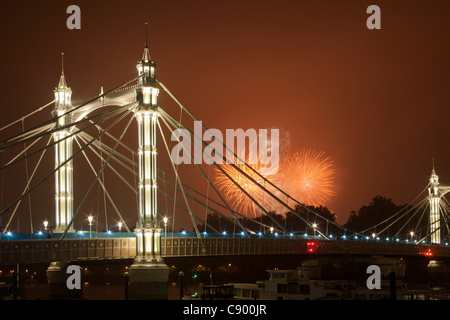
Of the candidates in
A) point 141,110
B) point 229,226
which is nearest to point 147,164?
point 141,110

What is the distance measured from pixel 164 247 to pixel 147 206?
30.8 feet

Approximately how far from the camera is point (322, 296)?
56625mm

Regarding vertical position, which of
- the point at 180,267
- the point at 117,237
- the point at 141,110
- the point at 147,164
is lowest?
the point at 180,267

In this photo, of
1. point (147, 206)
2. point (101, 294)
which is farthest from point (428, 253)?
point (147, 206)

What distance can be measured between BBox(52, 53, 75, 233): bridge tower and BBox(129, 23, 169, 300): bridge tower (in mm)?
9873

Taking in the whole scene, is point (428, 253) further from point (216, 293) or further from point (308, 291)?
point (216, 293)

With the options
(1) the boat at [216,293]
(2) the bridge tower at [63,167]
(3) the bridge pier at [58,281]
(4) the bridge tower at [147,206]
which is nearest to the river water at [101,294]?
(3) the bridge pier at [58,281]

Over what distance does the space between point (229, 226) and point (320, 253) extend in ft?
202

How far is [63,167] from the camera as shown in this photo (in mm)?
63719

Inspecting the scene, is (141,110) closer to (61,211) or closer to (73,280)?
(61,211)

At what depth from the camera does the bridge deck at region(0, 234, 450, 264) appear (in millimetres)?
55500

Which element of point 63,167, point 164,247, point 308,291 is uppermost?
point 63,167

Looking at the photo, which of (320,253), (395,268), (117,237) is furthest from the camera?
(320,253)
